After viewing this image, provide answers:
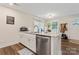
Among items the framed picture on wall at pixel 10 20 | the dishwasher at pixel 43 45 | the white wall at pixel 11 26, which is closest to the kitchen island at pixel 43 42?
the dishwasher at pixel 43 45

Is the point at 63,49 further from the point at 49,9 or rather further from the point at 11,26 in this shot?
the point at 11,26

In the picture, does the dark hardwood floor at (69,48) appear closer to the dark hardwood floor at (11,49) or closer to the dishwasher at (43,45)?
the dishwasher at (43,45)

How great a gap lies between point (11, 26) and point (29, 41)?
13.0 inches

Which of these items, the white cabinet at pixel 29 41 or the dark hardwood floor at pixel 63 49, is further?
the white cabinet at pixel 29 41

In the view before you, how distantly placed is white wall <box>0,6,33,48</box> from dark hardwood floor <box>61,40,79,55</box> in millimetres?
509

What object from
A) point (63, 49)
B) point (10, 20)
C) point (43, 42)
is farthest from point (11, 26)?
point (63, 49)

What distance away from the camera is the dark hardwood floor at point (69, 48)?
1169 millimetres

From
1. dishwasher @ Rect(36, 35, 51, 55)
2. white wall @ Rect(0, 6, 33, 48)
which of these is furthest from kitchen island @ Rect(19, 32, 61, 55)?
white wall @ Rect(0, 6, 33, 48)

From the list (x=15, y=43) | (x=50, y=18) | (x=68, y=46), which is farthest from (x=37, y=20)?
(x=68, y=46)

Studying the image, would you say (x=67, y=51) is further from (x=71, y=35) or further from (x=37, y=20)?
(x=37, y=20)

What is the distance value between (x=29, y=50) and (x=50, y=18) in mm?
531

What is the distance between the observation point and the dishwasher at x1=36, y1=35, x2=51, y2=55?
3.99 ft

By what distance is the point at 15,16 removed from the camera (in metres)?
1.18

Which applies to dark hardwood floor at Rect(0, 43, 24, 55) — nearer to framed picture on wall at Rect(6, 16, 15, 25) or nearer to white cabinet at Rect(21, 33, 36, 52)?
white cabinet at Rect(21, 33, 36, 52)
